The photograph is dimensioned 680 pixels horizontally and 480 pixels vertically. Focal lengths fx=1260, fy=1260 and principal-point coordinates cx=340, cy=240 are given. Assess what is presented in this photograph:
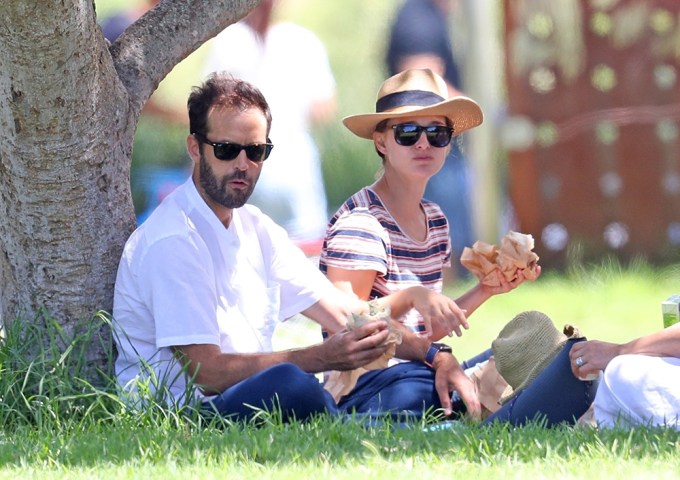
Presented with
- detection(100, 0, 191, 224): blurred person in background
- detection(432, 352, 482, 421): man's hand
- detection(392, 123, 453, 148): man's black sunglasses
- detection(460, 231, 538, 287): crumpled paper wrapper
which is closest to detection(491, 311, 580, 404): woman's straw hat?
detection(432, 352, 482, 421): man's hand

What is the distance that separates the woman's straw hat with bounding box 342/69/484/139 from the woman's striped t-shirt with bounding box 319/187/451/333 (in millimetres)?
355

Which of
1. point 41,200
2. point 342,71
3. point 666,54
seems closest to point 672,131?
point 666,54

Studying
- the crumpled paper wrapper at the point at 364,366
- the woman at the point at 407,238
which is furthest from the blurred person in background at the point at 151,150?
the crumpled paper wrapper at the point at 364,366

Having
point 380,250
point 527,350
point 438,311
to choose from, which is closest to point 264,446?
point 438,311

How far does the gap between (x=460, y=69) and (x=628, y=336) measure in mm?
2214

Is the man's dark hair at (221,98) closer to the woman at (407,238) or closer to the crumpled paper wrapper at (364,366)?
the woman at (407,238)

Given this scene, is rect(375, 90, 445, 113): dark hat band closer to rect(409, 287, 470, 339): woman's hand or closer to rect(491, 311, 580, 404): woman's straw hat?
rect(409, 287, 470, 339): woman's hand

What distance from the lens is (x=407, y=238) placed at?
525 cm

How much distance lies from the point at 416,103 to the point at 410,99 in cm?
4

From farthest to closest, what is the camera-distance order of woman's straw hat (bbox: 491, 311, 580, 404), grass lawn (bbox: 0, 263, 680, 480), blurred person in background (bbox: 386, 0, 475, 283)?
1. blurred person in background (bbox: 386, 0, 475, 283)
2. woman's straw hat (bbox: 491, 311, 580, 404)
3. grass lawn (bbox: 0, 263, 680, 480)

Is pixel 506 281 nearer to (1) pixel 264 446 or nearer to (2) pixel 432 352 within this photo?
(2) pixel 432 352

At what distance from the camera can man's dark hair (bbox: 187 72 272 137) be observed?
192 inches

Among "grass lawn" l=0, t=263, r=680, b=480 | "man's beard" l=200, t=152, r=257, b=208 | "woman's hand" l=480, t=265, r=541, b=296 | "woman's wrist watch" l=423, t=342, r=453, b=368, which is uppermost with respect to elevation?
"man's beard" l=200, t=152, r=257, b=208

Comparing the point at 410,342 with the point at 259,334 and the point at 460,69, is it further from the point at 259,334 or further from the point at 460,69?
the point at 460,69
